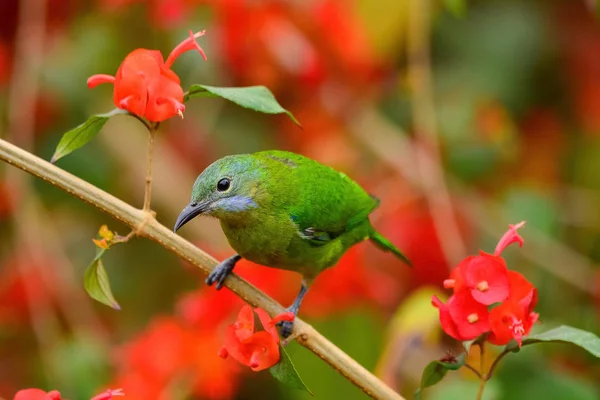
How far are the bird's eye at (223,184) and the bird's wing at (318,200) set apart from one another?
17 centimetres

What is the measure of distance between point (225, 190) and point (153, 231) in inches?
19.3

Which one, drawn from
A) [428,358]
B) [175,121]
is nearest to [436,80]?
A: [175,121]

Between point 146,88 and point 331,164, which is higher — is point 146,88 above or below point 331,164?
above

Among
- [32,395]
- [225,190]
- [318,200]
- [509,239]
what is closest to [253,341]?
[32,395]

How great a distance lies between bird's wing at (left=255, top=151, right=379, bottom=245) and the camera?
191 cm

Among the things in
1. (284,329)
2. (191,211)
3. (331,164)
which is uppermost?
(191,211)

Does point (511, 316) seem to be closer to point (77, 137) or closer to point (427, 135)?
point (77, 137)

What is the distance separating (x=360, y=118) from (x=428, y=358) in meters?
0.99

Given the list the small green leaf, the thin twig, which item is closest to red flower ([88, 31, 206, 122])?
the small green leaf

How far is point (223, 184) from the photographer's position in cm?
175

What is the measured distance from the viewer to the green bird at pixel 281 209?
1.74 metres

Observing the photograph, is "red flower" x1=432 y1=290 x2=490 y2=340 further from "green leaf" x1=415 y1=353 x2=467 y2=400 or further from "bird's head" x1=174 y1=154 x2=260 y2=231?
"bird's head" x1=174 y1=154 x2=260 y2=231

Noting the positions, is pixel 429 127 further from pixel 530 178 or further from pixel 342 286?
pixel 530 178

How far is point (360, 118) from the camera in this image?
3.07m
